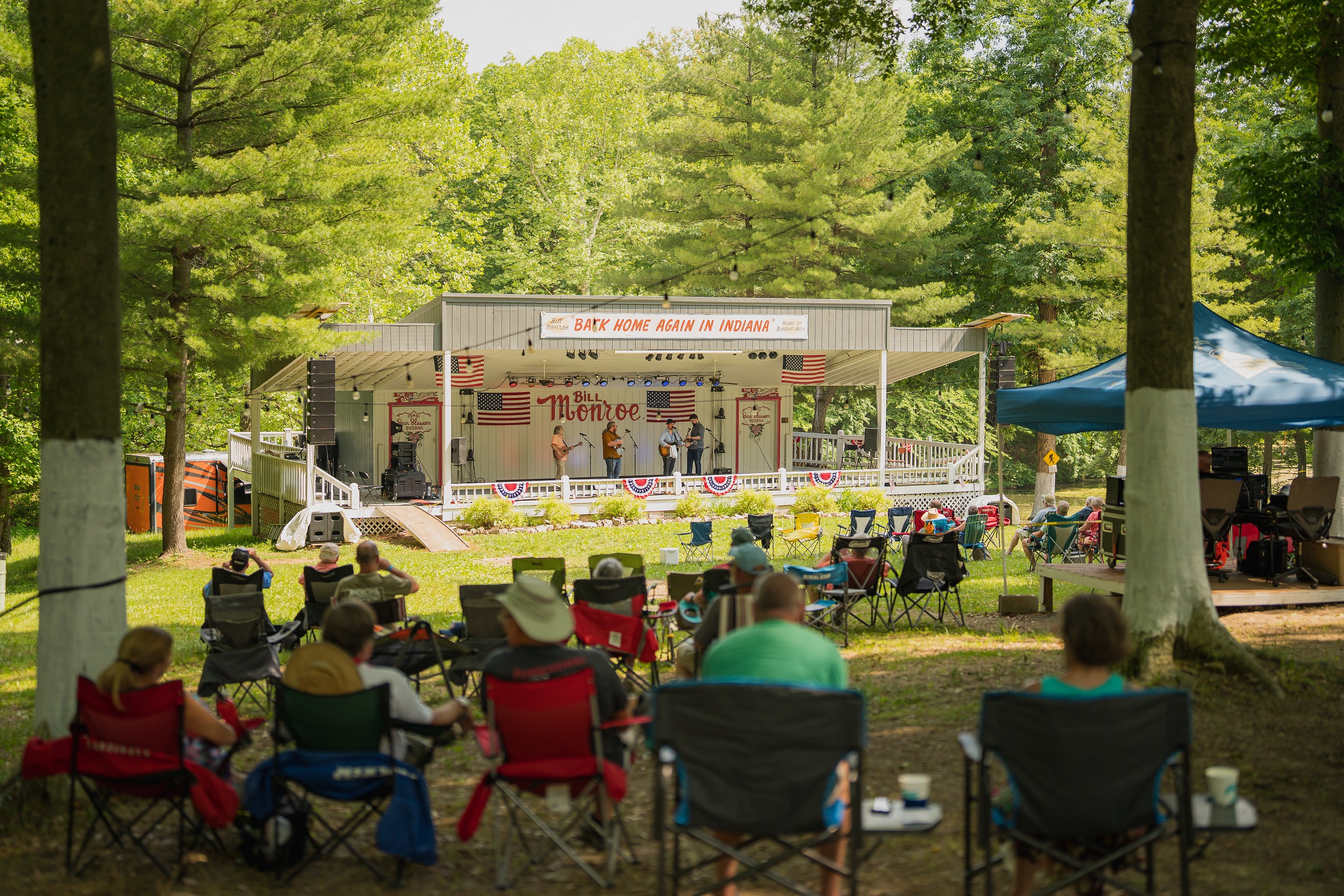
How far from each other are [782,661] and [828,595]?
559 cm

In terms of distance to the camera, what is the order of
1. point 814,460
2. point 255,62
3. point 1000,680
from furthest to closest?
point 814,460
point 255,62
point 1000,680

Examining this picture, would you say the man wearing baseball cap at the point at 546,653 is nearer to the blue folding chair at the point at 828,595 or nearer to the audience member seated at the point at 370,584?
the audience member seated at the point at 370,584

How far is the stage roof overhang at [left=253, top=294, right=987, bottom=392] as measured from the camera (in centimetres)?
1989

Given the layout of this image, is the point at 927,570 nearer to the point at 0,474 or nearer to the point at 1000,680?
the point at 1000,680

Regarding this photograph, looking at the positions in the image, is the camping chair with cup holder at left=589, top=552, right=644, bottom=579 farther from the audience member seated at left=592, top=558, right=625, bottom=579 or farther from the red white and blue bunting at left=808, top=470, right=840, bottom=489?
the red white and blue bunting at left=808, top=470, right=840, bottom=489

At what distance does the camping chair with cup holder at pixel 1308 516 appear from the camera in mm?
9438

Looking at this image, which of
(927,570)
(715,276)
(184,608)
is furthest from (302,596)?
(715,276)

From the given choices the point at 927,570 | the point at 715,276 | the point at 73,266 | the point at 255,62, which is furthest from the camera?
the point at 715,276

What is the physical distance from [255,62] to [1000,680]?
48.0ft

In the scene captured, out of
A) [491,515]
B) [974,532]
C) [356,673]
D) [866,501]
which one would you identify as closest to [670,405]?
[866,501]

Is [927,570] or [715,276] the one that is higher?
[715,276]

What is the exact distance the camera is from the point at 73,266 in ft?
15.6

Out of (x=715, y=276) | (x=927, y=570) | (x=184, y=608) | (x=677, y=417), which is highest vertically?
(x=715, y=276)

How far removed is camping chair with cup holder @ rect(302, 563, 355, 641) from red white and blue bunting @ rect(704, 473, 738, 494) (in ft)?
44.5
